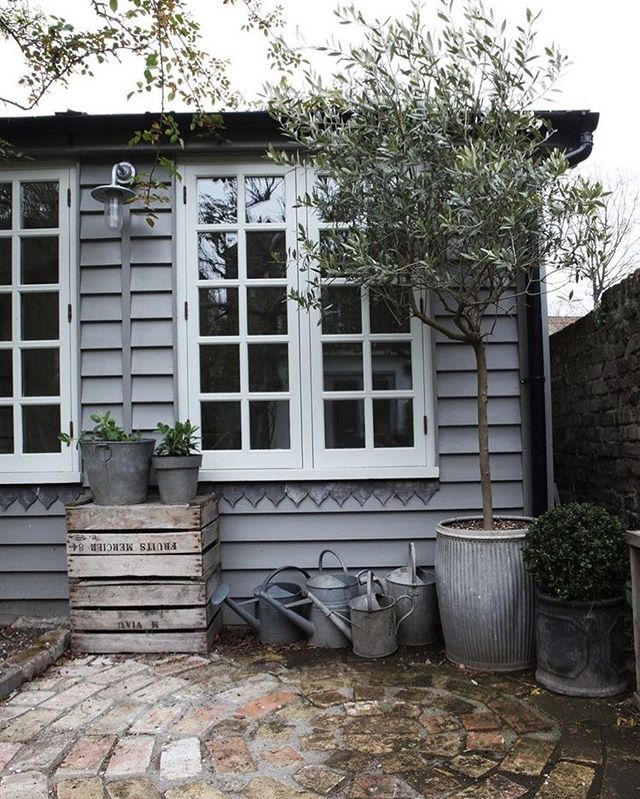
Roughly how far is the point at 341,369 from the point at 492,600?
1455 mm

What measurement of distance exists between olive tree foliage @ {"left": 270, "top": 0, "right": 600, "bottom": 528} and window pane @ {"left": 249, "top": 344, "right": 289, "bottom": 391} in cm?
73

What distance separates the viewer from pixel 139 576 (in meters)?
2.92

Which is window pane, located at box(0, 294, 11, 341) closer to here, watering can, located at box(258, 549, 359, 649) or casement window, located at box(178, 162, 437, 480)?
casement window, located at box(178, 162, 437, 480)

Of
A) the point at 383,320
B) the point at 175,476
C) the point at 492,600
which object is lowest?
the point at 492,600

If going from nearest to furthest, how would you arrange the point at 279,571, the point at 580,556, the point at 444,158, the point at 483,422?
the point at 580,556 < the point at 444,158 < the point at 483,422 < the point at 279,571

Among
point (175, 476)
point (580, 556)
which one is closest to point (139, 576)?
point (175, 476)

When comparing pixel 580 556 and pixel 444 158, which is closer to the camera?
pixel 580 556

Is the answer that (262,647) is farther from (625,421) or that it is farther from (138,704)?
(625,421)

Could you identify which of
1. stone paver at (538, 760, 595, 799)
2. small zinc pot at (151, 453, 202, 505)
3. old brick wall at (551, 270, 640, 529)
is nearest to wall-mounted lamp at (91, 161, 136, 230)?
A: small zinc pot at (151, 453, 202, 505)

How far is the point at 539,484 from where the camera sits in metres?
3.34

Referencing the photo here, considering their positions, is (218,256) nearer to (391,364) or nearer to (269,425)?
(269,425)

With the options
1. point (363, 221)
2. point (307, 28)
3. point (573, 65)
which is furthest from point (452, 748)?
point (307, 28)

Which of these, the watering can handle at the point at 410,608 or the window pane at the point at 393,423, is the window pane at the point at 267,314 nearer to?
the window pane at the point at 393,423

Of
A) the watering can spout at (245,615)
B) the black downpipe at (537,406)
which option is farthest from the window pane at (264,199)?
the watering can spout at (245,615)
